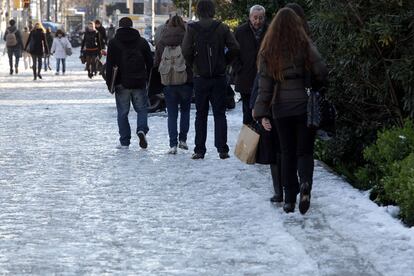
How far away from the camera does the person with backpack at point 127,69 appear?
48.4ft

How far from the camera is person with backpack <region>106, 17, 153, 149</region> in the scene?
14.7 metres

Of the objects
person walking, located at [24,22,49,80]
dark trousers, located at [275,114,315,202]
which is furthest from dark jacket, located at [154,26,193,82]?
person walking, located at [24,22,49,80]

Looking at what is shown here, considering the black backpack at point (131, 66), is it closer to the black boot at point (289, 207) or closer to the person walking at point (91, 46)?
the black boot at point (289, 207)

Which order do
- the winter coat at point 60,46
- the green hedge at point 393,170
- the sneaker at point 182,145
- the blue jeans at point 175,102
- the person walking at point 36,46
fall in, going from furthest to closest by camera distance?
Result: the winter coat at point 60,46 < the person walking at point 36,46 < the sneaker at point 182,145 < the blue jeans at point 175,102 < the green hedge at point 393,170

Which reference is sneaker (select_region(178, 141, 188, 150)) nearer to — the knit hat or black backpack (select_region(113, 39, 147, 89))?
black backpack (select_region(113, 39, 147, 89))

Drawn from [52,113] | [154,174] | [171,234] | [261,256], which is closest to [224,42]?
[154,174]

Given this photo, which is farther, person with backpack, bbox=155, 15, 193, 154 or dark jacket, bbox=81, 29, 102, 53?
dark jacket, bbox=81, 29, 102, 53

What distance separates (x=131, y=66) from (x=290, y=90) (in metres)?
5.45

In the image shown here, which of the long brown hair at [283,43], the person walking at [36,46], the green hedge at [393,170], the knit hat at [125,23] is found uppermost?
the long brown hair at [283,43]

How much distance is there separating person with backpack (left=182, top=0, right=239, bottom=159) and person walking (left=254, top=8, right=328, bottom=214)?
3615mm

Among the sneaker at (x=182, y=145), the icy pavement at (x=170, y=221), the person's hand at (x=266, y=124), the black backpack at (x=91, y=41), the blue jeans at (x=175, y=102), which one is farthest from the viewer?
the black backpack at (x=91, y=41)

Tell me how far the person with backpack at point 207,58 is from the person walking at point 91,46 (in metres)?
21.7

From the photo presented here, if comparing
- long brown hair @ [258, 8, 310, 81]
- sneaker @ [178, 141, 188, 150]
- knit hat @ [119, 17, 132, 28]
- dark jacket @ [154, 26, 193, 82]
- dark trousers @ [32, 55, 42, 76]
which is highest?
long brown hair @ [258, 8, 310, 81]

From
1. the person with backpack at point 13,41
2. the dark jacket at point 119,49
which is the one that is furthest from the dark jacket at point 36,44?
the dark jacket at point 119,49
